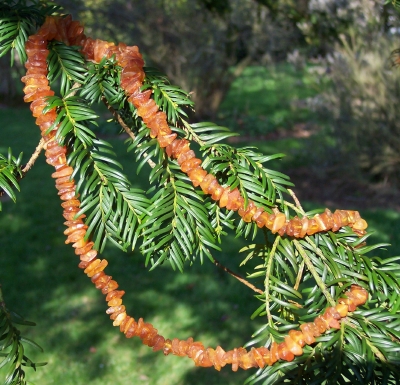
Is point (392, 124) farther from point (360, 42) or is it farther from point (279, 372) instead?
point (279, 372)

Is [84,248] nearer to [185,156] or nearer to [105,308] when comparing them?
[185,156]

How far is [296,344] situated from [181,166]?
384 mm

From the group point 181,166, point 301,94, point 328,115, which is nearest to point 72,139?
point 181,166

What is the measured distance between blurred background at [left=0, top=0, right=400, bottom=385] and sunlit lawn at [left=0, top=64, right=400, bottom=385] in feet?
0.04

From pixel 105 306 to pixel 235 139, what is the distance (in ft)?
21.4

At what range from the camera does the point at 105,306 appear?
3764 mm

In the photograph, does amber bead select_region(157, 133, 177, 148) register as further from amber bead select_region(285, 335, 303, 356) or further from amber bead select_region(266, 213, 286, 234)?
amber bead select_region(285, 335, 303, 356)

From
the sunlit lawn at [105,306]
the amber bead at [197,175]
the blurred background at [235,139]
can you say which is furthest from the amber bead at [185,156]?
the sunlit lawn at [105,306]

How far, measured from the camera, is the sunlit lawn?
10.0 feet

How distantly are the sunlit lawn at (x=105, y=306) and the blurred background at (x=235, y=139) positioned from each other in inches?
0.4

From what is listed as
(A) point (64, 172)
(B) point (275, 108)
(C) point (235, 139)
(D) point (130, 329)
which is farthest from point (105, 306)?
(B) point (275, 108)

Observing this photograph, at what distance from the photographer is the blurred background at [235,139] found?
3.19 meters

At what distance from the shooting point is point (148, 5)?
9.03 m

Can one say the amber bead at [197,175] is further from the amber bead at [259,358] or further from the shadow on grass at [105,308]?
the shadow on grass at [105,308]
